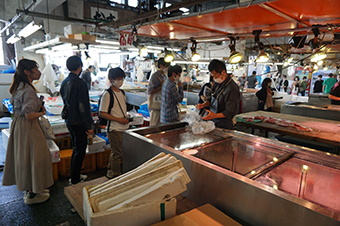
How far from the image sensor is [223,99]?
304 centimetres

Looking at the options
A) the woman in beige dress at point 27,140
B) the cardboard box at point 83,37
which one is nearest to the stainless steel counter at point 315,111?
the cardboard box at point 83,37

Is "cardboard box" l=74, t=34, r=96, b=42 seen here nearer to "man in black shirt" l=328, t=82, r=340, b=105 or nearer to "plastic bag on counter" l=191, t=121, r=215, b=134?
"plastic bag on counter" l=191, t=121, r=215, b=134

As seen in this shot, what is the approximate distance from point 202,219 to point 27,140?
2463 millimetres

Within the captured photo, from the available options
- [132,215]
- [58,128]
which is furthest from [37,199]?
[132,215]

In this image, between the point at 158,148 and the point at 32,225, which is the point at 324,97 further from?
the point at 32,225

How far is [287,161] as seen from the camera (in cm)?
184

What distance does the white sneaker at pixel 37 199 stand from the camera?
3.00m

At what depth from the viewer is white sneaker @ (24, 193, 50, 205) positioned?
300 cm

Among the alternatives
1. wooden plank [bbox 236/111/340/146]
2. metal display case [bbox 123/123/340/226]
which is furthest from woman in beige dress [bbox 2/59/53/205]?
wooden plank [bbox 236/111/340/146]

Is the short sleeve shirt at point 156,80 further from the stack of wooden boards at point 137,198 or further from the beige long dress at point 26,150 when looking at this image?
the stack of wooden boards at point 137,198

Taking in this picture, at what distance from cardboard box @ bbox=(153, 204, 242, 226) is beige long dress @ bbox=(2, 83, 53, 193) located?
229 cm

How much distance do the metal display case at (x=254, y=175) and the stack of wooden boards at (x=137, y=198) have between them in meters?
0.36

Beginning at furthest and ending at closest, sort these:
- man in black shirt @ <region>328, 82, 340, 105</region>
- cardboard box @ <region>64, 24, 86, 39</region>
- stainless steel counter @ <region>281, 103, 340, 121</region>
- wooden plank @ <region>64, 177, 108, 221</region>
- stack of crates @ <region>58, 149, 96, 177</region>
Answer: man in black shirt @ <region>328, 82, 340, 105</region>
stainless steel counter @ <region>281, 103, 340, 121</region>
cardboard box @ <region>64, 24, 86, 39</region>
stack of crates @ <region>58, 149, 96, 177</region>
wooden plank @ <region>64, 177, 108, 221</region>

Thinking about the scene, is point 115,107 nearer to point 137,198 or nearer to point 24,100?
point 24,100
